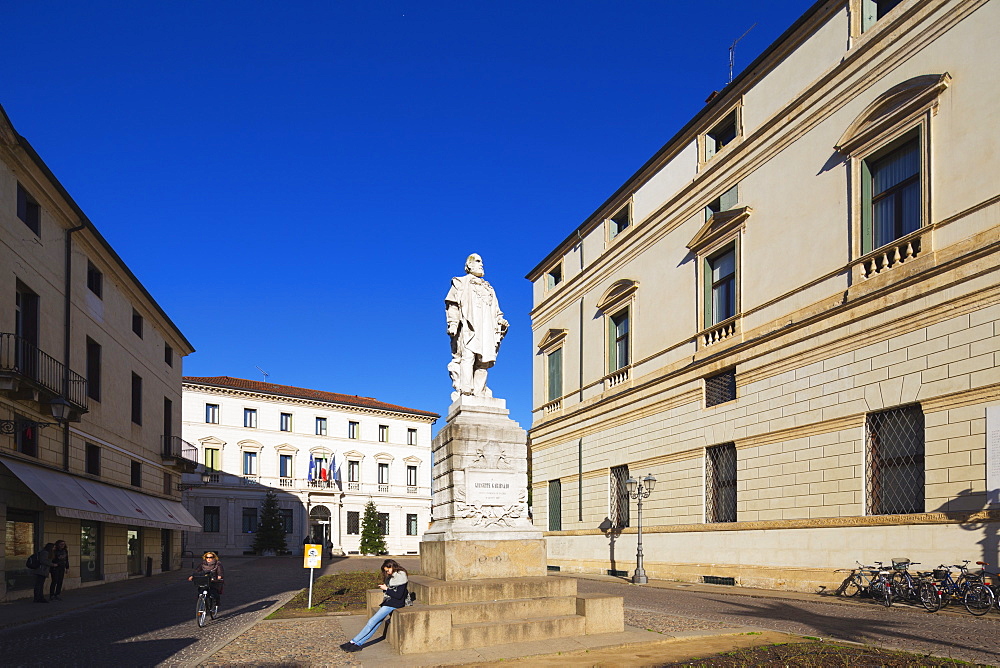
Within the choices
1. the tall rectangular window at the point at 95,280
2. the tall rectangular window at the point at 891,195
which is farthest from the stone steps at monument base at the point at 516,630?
the tall rectangular window at the point at 95,280

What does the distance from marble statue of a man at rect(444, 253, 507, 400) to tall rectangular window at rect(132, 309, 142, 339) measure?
21872 mm

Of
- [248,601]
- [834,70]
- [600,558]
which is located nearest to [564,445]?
[600,558]

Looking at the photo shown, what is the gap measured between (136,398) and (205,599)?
61.0 ft

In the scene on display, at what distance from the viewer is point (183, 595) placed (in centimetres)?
2033

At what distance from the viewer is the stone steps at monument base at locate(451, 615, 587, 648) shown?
8992 mm

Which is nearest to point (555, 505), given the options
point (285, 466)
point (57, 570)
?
point (57, 570)

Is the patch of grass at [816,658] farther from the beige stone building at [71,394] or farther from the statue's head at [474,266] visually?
the beige stone building at [71,394]

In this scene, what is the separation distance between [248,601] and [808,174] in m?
17.3

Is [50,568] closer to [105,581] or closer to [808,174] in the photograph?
[105,581]

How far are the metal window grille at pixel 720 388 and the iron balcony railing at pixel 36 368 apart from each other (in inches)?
676

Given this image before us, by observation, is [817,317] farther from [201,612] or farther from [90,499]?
[90,499]

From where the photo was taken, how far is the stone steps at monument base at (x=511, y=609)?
9.31 m

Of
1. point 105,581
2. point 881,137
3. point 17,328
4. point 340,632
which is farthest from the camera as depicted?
point 105,581

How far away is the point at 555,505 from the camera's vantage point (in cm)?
3139
